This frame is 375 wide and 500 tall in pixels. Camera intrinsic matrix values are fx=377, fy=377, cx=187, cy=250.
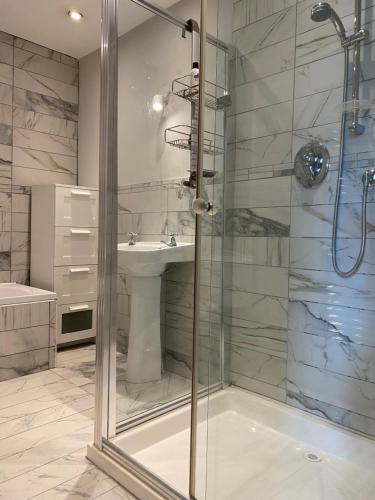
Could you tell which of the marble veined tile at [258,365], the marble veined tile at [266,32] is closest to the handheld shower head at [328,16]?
the marble veined tile at [266,32]

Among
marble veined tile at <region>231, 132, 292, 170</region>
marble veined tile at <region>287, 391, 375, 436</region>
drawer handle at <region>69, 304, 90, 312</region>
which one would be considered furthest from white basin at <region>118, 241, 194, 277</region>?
drawer handle at <region>69, 304, 90, 312</region>

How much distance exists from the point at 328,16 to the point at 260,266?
108 cm

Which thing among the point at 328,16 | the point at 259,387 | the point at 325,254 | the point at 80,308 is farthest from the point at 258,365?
the point at 80,308

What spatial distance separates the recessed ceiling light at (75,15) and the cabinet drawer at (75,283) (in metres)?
1.88

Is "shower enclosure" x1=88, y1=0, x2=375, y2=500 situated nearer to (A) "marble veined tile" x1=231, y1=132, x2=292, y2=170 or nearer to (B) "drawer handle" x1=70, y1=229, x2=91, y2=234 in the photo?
(A) "marble veined tile" x1=231, y1=132, x2=292, y2=170

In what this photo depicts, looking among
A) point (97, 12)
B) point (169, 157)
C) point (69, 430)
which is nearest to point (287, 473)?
point (69, 430)

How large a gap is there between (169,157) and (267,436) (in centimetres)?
153

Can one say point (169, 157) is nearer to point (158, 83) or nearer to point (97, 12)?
point (158, 83)

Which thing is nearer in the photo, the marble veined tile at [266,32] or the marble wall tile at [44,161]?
the marble veined tile at [266,32]

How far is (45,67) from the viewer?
3.31 meters

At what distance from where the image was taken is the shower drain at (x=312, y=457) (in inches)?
57.5

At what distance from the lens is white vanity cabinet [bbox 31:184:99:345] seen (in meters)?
2.91

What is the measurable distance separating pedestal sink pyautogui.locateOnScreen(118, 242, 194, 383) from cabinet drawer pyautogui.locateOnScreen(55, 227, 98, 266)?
1138mm

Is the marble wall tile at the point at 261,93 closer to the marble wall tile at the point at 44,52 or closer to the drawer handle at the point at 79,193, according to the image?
the drawer handle at the point at 79,193
